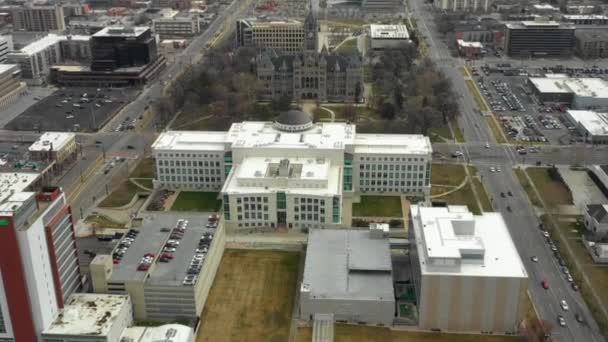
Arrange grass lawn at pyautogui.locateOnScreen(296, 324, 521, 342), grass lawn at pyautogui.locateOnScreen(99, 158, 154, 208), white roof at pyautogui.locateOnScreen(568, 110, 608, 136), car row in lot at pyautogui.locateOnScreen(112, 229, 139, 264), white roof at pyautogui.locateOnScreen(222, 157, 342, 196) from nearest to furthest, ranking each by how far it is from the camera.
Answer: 1. grass lawn at pyautogui.locateOnScreen(296, 324, 521, 342)
2. car row in lot at pyautogui.locateOnScreen(112, 229, 139, 264)
3. white roof at pyautogui.locateOnScreen(222, 157, 342, 196)
4. grass lawn at pyautogui.locateOnScreen(99, 158, 154, 208)
5. white roof at pyautogui.locateOnScreen(568, 110, 608, 136)

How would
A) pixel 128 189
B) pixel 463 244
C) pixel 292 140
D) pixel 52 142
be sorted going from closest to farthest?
pixel 463 244
pixel 292 140
pixel 128 189
pixel 52 142

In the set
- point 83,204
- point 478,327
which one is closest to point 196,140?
point 83,204

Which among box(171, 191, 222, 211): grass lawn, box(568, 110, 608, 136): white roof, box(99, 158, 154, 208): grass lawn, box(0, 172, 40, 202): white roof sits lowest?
box(171, 191, 222, 211): grass lawn

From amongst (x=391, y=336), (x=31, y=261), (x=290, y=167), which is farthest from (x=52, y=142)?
(x=391, y=336)

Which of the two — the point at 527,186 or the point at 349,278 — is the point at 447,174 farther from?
the point at 349,278

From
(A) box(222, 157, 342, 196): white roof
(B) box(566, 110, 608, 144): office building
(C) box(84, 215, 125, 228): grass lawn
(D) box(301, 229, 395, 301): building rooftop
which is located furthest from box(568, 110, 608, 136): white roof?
(C) box(84, 215, 125, 228): grass lawn

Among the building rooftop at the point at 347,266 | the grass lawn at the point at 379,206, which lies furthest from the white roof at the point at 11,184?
the grass lawn at the point at 379,206

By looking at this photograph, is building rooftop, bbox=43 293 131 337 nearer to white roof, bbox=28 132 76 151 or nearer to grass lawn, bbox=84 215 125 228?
grass lawn, bbox=84 215 125 228

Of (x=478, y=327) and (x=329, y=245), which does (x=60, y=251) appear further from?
(x=478, y=327)
